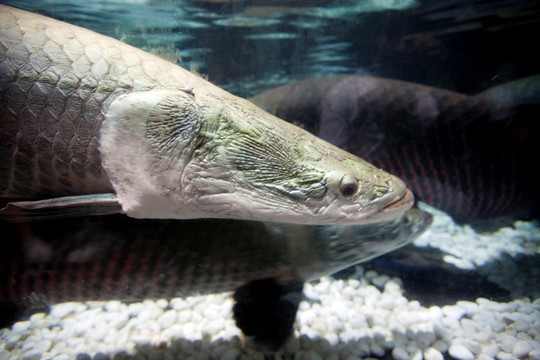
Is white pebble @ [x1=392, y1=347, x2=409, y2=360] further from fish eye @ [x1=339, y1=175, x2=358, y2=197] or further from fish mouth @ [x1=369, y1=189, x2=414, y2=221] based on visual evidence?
fish eye @ [x1=339, y1=175, x2=358, y2=197]

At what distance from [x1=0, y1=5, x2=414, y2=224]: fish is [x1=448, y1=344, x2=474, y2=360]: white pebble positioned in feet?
3.83

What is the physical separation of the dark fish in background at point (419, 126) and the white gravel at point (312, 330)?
1480mm

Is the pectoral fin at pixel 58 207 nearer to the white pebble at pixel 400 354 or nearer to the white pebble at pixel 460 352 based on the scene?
the white pebble at pixel 400 354

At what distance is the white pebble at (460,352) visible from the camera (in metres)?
2.00

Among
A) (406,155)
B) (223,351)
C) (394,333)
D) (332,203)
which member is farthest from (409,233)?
(223,351)

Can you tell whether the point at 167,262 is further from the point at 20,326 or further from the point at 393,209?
the point at 393,209

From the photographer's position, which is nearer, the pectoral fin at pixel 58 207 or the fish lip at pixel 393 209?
the pectoral fin at pixel 58 207

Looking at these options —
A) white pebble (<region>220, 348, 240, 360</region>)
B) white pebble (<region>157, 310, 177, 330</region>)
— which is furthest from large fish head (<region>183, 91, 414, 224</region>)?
white pebble (<region>157, 310, 177, 330</region>)

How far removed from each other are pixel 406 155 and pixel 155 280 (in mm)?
2976

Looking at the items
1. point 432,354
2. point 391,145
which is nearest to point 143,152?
point 432,354

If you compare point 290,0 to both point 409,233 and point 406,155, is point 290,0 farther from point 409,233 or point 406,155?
point 409,233

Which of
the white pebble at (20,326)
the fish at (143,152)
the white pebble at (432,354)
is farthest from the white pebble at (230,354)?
the white pebble at (20,326)

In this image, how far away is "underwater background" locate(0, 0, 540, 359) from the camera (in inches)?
85.5

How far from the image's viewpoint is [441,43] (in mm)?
4332
